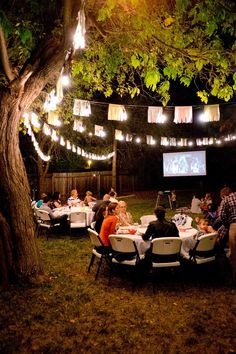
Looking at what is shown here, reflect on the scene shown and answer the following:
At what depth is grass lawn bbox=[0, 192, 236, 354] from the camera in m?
3.88

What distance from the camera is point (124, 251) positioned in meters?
5.79

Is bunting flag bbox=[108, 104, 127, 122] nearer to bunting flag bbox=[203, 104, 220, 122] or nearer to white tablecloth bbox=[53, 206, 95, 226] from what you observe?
bunting flag bbox=[203, 104, 220, 122]

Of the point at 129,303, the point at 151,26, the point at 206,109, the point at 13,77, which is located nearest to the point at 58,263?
the point at 129,303

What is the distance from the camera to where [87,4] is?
5840 millimetres

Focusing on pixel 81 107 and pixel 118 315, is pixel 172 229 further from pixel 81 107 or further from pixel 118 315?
pixel 81 107

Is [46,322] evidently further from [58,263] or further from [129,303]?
[58,263]

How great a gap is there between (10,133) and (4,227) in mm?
1589

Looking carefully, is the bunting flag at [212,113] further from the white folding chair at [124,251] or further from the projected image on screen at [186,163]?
the projected image on screen at [186,163]

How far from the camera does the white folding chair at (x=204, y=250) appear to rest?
5.79 m

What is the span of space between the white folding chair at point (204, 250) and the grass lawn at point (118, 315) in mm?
415

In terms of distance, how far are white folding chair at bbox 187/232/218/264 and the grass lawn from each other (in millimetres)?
415

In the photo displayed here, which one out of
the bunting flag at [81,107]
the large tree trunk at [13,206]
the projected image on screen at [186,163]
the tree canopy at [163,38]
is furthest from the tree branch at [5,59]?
the projected image on screen at [186,163]

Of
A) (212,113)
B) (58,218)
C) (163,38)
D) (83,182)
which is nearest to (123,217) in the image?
(58,218)

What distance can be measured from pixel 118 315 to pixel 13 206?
249cm
